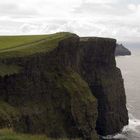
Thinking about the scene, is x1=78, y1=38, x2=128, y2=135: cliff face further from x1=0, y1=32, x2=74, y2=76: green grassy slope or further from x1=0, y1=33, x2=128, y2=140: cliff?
x1=0, y1=32, x2=74, y2=76: green grassy slope

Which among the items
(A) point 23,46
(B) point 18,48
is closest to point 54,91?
(B) point 18,48

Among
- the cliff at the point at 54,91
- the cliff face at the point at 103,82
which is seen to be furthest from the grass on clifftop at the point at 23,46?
the cliff face at the point at 103,82

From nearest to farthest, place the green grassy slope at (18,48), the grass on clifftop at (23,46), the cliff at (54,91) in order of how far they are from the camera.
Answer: the cliff at (54,91), the green grassy slope at (18,48), the grass on clifftop at (23,46)

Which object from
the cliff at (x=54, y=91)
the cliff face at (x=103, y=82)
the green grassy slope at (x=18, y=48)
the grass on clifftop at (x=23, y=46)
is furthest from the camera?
the cliff face at (x=103, y=82)

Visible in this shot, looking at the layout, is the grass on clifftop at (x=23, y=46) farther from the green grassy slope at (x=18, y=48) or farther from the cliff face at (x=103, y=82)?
the cliff face at (x=103, y=82)

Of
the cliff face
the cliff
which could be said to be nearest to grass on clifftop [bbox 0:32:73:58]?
the cliff

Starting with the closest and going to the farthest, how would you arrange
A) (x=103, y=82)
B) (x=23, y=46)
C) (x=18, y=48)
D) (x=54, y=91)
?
1. (x=54, y=91)
2. (x=18, y=48)
3. (x=23, y=46)
4. (x=103, y=82)

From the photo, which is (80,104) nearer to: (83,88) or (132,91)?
(83,88)

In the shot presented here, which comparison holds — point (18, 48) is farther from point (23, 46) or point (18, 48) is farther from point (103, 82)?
point (103, 82)

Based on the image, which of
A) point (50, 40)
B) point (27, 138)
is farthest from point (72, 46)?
point (27, 138)

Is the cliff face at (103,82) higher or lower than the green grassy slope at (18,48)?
lower
